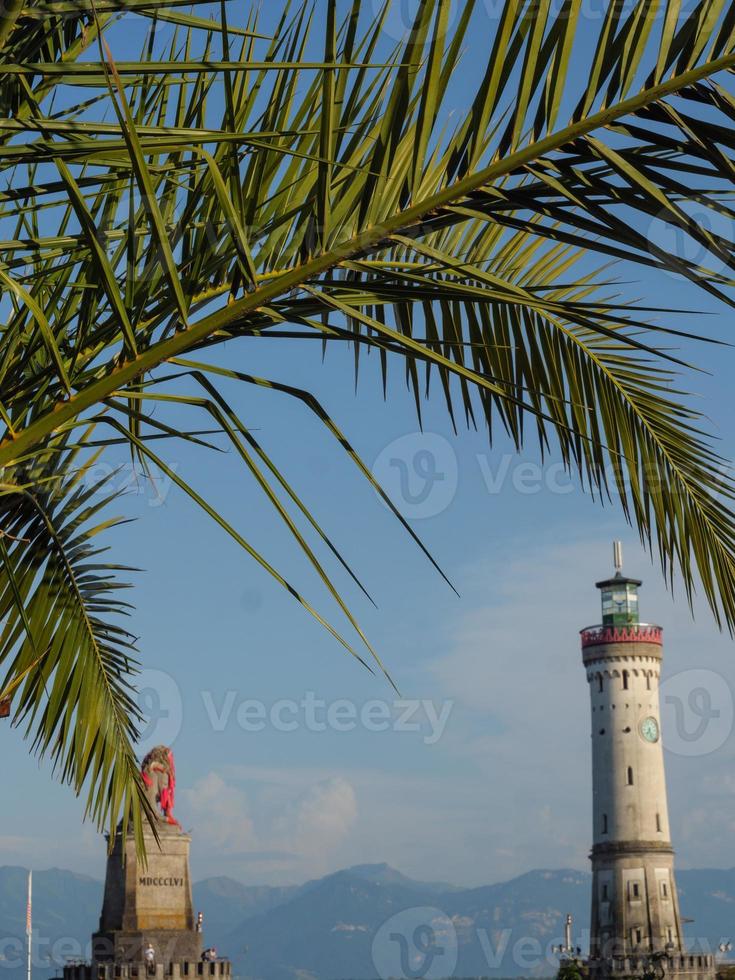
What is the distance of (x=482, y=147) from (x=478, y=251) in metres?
2.70

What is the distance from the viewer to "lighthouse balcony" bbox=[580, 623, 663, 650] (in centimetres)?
10131

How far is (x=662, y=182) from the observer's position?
3.21m

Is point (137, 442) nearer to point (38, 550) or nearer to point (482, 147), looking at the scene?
point (482, 147)

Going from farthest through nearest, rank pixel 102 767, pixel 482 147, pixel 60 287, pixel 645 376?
pixel 102 767
pixel 645 376
pixel 60 287
pixel 482 147

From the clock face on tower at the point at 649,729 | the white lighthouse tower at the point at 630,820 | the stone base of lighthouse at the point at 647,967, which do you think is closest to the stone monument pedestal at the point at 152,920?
the stone base of lighthouse at the point at 647,967

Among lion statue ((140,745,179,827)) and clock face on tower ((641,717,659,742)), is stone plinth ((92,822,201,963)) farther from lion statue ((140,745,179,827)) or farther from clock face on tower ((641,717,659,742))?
clock face on tower ((641,717,659,742))

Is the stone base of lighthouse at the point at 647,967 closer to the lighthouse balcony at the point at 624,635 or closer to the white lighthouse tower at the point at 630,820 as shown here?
the white lighthouse tower at the point at 630,820

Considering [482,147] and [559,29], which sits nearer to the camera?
[559,29]

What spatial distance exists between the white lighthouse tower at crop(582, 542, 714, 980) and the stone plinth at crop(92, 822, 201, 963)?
41822mm

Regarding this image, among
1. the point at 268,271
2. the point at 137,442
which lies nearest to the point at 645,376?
the point at 268,271

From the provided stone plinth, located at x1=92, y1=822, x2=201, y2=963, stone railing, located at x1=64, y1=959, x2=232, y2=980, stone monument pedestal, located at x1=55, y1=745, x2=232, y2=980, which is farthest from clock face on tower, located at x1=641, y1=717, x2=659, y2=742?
stone plinth, located at x1=92, y1=822, x2=201, y2=963

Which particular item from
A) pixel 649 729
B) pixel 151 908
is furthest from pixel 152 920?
pixel 649 729

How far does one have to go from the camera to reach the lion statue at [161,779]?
67000 mm

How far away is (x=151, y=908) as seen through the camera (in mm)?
62688
